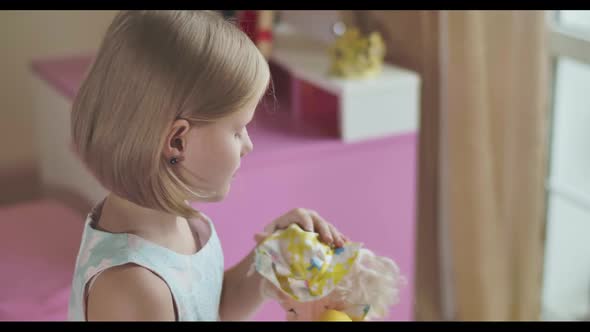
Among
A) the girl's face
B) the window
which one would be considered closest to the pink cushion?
the girl's face

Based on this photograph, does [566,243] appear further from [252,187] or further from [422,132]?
[252,187]

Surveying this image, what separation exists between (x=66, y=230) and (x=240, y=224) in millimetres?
462

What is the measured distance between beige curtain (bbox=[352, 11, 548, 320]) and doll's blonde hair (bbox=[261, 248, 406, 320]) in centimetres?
64

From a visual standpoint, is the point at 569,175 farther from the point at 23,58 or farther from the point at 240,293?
the point at 23,58

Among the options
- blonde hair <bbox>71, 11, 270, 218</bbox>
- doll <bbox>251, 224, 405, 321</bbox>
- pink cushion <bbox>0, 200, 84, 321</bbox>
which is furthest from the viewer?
pink cushion <bbox>0, 200, 84, 321</bbox>

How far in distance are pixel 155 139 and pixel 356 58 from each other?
745 mm

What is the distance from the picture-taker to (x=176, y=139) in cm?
60

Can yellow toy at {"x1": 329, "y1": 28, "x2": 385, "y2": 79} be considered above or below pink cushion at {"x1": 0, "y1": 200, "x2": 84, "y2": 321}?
above

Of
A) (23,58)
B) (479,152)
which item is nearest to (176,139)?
(479,152)

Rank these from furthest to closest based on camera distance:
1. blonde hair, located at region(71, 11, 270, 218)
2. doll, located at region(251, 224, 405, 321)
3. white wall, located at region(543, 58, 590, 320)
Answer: white wall, located at region(543, 58, 590, 320) → doll, located at region(251, 224, 405, 321) → blonde hair, located at region(71, 11, 270, 218)

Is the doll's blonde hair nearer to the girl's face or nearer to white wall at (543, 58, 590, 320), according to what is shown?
the girl's face

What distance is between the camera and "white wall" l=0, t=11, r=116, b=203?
5.97ft

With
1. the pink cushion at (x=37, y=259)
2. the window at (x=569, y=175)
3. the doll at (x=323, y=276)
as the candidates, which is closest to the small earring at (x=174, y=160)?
the doll at (x=323, y=276)
